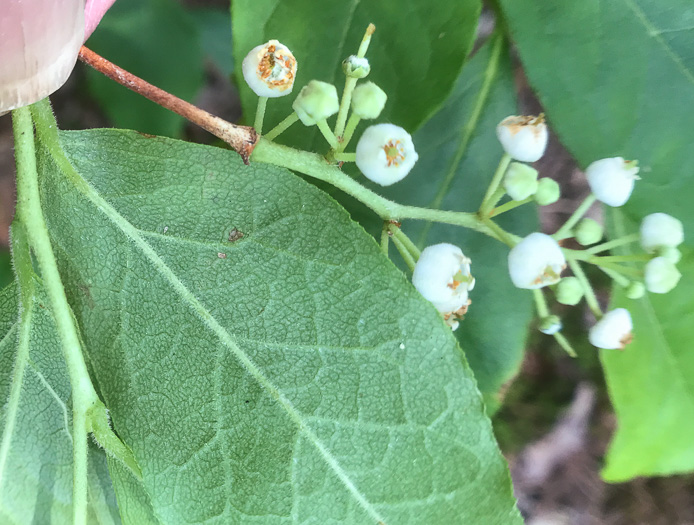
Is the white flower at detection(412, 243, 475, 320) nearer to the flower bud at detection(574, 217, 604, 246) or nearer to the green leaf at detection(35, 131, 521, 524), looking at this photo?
the green leaf at detection(35, 131, 521, 524)

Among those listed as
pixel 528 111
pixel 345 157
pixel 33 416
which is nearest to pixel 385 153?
pixel 345 157

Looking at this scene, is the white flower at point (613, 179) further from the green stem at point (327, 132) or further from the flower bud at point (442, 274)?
the green stem at point (327, 132)

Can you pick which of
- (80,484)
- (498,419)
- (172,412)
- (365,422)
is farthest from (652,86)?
(498,419)

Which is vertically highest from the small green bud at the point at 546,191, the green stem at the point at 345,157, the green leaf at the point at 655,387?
the green stem at the point at 345,157

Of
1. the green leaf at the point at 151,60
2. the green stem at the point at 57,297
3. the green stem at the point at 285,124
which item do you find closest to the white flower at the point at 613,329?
the green stem at the point at 285,124

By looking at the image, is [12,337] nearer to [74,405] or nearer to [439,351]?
[74,405]
